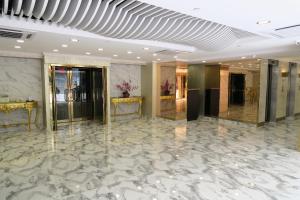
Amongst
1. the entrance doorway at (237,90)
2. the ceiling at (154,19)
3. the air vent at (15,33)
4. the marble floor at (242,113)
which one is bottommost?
the marble floor at (242,113)

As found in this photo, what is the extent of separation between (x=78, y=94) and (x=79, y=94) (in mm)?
44

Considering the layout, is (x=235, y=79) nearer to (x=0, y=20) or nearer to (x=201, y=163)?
(x=201, y=163)

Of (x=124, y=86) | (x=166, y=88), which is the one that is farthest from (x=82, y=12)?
(x=166, y=88)

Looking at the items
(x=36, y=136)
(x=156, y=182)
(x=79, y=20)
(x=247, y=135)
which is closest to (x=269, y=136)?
(x=247, y=135)

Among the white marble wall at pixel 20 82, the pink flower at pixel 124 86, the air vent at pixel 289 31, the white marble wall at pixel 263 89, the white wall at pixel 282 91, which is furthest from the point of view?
the pink flower at pixel 124 86

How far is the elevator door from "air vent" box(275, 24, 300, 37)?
6.25 metres

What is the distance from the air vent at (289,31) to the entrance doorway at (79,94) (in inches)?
239

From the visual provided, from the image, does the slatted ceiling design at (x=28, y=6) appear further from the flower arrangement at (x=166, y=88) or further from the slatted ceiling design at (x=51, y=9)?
the flower arrangement at (x=166, y=88)

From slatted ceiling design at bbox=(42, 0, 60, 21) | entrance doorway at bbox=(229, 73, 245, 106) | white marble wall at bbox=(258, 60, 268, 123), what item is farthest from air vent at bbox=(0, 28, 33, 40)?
entrance doorway at bbox=(229, 73, 245, 106)

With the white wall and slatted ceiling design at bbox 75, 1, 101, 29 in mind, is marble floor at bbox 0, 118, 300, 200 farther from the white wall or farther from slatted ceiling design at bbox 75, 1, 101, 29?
slatted ceiling design at bbox 75, 1, 101, 29

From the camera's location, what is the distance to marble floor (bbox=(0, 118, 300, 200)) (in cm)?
316

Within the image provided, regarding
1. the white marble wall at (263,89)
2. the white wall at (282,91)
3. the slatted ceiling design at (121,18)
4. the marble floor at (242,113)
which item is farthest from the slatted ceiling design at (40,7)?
the white wall at (282,91)

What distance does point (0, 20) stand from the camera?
345 cm

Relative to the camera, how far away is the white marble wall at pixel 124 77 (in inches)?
368
